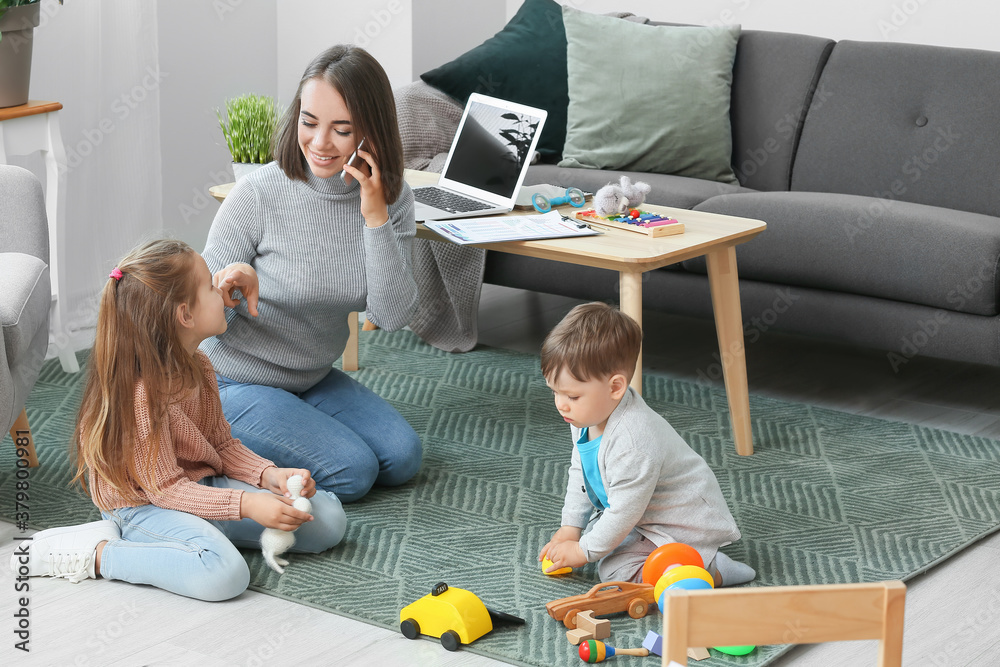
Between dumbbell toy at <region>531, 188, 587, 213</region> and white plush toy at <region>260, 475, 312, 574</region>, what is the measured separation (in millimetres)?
938

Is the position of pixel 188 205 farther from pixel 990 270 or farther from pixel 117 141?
pixel 990 270

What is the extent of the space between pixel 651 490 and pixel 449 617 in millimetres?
353

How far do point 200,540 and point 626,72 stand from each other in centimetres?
196

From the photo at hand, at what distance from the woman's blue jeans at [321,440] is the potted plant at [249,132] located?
89 cm

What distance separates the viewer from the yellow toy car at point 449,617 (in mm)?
1625

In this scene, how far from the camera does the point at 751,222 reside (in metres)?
2.38

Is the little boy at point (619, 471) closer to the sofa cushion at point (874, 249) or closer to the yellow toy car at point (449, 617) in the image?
the yellow toy car at point (449, 617)

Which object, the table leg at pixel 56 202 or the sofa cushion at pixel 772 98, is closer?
the table leg at pixel 56 202

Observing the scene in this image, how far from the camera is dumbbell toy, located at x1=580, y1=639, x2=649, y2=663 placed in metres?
1.57

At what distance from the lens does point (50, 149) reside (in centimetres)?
285

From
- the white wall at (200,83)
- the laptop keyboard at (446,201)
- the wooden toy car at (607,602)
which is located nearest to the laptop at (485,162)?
the laptop keyboard at (446,201)

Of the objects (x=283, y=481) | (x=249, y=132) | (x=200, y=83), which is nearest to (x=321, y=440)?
(x=283, y=481)

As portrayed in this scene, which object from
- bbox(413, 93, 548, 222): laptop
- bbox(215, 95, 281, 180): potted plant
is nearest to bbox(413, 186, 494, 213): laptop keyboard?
bbox(413, 93, 548, 222): laptop

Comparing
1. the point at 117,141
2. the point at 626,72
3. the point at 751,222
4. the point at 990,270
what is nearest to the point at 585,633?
the point at 751,222
